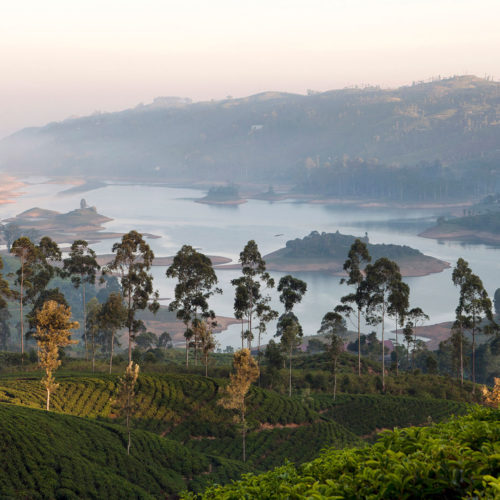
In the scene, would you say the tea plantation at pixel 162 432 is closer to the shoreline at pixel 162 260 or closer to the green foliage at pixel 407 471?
the green foliage at pixel 407 471

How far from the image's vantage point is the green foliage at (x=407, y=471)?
7.08 m

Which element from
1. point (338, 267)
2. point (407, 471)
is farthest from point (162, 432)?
point (338, 267)

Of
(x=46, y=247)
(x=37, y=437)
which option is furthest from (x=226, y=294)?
(x=37, y=437)

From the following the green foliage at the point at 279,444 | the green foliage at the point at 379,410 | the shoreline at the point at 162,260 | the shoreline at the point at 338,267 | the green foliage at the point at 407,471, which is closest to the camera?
the green foliage at the point at 407,471

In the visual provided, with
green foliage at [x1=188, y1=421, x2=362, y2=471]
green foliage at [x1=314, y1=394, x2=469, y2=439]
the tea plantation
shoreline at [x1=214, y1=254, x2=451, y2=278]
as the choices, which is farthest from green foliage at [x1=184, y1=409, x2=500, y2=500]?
shoreline at [x1=214, y1=254, x2=451, y2=278]

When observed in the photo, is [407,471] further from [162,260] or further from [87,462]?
[162,260]

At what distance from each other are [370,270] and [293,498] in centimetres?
5632

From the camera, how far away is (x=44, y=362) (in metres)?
36.7

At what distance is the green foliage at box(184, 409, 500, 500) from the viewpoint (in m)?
7.08

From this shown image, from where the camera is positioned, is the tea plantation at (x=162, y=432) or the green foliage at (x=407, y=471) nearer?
the green foliage at (x=407, y=471)

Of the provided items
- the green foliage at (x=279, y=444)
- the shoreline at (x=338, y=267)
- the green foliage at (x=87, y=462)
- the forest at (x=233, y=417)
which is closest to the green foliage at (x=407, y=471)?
the forest at (x=233, y=417)

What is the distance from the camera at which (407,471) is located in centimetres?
724

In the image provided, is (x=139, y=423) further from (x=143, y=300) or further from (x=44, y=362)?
(x=143, y=300)

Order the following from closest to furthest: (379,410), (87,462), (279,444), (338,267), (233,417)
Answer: (87,462) < (233,417) < (279,444) < (379,410) < (338,267)
